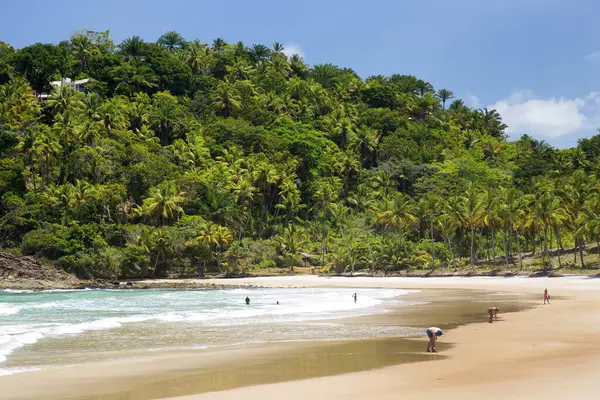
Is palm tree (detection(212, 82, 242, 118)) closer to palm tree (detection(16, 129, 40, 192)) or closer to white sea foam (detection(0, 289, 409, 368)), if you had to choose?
palm tree (detection(16, 129, 40, 192))

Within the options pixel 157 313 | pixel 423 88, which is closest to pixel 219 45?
pixel 423 88

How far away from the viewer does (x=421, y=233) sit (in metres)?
69.6

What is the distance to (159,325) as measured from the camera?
2427 cm

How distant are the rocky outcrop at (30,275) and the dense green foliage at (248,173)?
1.79 m

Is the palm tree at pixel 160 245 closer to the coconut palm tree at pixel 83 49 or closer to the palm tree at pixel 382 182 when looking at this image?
the palm tree at pixel 382 182

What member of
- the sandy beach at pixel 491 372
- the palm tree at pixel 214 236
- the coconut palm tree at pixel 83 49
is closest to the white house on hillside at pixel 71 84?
the coconut palm tree at pixel 83 49

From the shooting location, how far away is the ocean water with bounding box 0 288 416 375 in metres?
17.8

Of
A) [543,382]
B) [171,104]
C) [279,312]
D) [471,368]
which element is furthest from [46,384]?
[171,104]

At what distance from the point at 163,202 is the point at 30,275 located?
1496cm

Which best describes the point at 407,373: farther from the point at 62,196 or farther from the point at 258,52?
the point at 258,52

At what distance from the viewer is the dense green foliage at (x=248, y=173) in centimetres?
5953

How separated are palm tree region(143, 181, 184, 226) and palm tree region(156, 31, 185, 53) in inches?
2079

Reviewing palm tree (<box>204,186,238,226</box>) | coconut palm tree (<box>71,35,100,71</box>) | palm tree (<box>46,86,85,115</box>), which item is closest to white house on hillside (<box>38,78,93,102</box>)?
coconut palm tree (<box>71,35,100,71</box>)

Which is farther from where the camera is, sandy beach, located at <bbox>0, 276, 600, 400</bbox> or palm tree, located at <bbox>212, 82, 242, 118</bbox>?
palm tree, located at <bbox>212, 82, 242, 118</bbox>
